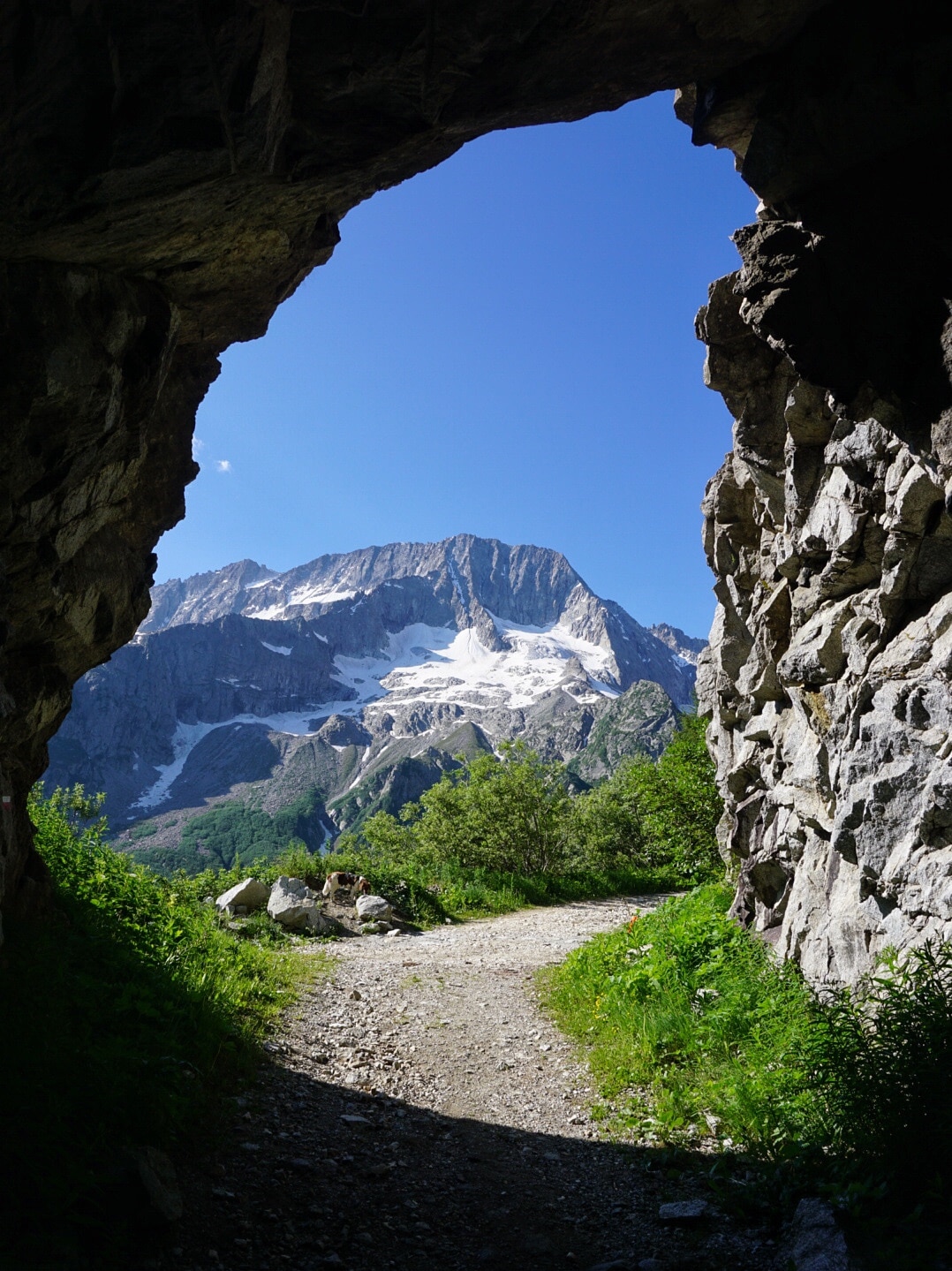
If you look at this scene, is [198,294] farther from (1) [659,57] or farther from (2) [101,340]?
(1) [659,57]

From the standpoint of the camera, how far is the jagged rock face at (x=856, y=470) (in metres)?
7.91

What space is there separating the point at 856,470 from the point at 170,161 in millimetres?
9413

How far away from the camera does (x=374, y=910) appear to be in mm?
20047

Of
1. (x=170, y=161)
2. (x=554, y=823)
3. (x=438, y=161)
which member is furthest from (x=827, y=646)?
(x=554, y=823)

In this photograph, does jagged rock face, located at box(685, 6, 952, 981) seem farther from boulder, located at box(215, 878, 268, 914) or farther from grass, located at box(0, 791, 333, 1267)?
boulder, located at box(215, 878, 268, 914)

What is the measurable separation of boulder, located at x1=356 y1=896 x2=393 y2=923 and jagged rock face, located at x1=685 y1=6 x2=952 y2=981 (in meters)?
11.1

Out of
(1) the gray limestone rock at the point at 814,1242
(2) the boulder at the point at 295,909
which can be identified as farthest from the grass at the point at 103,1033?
(1) the gray limestone rock at the point at 814,1242

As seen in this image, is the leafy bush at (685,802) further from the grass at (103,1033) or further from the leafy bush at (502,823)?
the grass at (103,1033)

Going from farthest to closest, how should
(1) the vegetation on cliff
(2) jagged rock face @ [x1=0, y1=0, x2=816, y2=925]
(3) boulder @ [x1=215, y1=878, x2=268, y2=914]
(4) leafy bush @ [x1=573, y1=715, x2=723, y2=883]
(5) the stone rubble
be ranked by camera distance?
(4) leafy bush @ [x1=573, y1=715, x2=723, y2=883] < (3) boulder @ [x1=215, y1=878, x2=268, y2=914] < (5) the stone rubble < (2) jagged rock face @ [x1=0, y1=0, x2=816, y2=925] < (1) the vegetation on cliff

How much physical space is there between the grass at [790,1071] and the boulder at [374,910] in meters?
9.11

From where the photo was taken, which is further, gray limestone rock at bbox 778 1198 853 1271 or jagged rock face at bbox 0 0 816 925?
jagged rock face at bbox 0 0 816 925

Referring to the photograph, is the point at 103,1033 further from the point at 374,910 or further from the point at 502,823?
the point at 502,823

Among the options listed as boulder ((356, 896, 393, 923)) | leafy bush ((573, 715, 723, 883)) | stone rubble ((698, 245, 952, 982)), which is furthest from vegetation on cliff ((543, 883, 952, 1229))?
leafy bush ((573, 715, 723, 883))

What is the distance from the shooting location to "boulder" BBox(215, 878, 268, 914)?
59.7 feet
